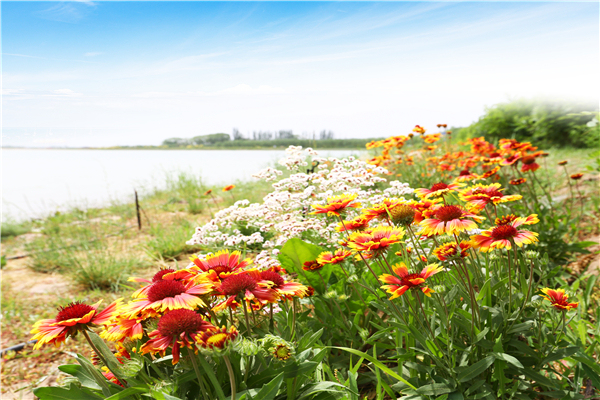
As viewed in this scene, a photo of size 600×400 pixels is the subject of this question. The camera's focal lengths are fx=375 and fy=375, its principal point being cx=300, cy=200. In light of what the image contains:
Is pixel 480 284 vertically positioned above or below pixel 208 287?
below

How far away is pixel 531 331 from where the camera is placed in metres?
1.51

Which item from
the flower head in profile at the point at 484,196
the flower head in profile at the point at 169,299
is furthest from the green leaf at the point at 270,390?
the flower head in profile at the point at 484,196

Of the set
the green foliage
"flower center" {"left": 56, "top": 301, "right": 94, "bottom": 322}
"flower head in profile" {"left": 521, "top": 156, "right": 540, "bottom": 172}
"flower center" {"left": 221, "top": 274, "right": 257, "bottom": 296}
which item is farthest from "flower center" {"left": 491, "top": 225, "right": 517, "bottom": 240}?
the green foliage

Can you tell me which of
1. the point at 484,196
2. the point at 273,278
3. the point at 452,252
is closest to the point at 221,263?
the point at 273,278

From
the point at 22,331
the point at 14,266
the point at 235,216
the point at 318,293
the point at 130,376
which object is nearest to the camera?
the point at 130,376

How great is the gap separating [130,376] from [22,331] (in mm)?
2537

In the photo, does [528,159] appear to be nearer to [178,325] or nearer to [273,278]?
[273,278]

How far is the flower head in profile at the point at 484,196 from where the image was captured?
1435 mm

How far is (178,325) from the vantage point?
88 centimetres

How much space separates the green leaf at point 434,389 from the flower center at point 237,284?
0.75m

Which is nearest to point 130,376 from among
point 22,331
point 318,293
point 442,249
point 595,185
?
point 442,249

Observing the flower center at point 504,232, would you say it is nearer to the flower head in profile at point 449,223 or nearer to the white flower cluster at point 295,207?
the flower head in profile at point 449,223

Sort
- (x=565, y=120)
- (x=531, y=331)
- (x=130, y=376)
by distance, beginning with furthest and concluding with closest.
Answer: (x=565, y=120) < (x=531, y=331) < (x=130, y=376)

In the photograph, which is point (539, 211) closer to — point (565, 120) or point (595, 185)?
point (595, 185)
